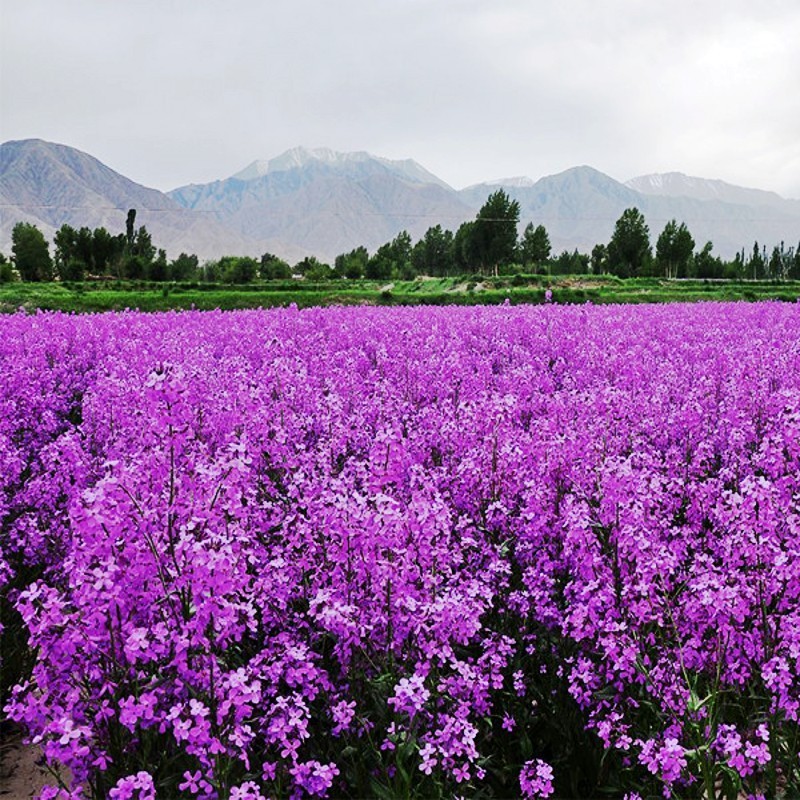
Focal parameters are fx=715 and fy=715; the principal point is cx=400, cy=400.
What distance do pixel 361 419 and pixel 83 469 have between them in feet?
7.15

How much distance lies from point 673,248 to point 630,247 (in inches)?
299

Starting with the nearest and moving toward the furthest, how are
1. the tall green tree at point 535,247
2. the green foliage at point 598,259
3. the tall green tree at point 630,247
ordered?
the tall green tree at point 630,247, the tall green tree at point 535,247, the green foliage at point 598,259

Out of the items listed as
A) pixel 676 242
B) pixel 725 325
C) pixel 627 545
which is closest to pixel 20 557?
pixel 627 545

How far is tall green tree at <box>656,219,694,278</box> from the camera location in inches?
3303

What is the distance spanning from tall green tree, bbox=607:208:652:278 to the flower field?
263 ft

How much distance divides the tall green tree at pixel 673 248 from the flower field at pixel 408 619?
86010mm

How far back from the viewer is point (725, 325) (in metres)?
15.3

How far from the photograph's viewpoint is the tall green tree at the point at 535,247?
92.9 meters

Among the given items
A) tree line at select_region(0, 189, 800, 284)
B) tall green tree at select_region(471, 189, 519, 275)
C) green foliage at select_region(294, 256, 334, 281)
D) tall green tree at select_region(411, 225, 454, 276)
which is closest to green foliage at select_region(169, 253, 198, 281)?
tree line at select_region(0, 189, 800, 284)

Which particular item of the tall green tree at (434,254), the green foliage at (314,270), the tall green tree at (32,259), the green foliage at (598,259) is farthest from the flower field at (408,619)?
the tall green tree at (434,254)

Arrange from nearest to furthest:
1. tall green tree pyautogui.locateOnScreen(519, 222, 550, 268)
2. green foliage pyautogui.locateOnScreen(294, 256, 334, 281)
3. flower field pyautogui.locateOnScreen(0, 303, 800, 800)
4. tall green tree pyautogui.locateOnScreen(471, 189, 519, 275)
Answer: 1. flower field pyautogui.locateOnScreen(0, 303, 800, 800)
2. tall green tree pyautogui.locateOnScreen(471, 189, 519, 275)
3. green foliage pyautogui.locateOnScreen(294, 256, 334, 281)
4. tall green tree pyautogui.locateOnScreen(519, 222, 550, 268)

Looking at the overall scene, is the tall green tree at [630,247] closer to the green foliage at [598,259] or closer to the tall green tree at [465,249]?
the green foliage at [598,259]

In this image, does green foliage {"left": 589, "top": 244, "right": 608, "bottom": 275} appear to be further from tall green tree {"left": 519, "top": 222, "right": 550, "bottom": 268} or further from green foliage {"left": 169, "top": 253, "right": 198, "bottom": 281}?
green foliage {"left": 169, "top": 253, "right": 198, "bottom": 281}

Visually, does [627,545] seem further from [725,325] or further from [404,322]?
[725,325]
